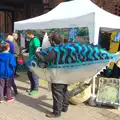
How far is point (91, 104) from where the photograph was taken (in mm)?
4938

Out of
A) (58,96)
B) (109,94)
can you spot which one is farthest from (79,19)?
(58,96)

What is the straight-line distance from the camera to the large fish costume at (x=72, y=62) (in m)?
3.84

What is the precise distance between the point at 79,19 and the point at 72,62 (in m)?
1.47

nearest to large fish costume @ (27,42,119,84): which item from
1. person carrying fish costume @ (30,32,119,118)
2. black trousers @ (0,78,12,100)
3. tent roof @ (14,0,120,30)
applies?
person carrying fish costume @ (30,32,119,118)

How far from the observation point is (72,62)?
3.89 metres

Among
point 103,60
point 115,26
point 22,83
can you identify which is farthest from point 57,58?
point 22,83

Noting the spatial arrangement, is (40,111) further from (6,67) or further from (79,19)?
(79,19)

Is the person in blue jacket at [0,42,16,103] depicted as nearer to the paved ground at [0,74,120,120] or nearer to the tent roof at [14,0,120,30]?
the paved ground at [0,74,120,120]

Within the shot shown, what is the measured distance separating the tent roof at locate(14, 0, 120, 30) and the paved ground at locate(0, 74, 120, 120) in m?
1.77

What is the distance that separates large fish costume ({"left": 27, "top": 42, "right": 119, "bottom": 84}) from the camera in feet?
12.6

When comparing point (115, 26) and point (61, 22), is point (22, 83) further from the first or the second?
point (115, 26)

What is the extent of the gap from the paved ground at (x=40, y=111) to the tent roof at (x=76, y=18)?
1775 millimetres

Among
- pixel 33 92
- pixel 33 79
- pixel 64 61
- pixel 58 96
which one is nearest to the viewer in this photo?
pixel 64 61

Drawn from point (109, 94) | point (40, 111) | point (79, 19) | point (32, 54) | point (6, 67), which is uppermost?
point (79, 19)
